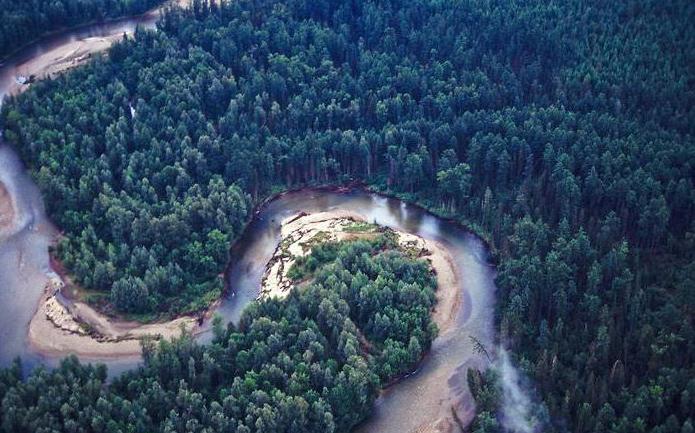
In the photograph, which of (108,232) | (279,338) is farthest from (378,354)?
(108,232)

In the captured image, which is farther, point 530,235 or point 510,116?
point 510,116

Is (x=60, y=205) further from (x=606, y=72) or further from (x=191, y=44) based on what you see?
(x=606, y=72)

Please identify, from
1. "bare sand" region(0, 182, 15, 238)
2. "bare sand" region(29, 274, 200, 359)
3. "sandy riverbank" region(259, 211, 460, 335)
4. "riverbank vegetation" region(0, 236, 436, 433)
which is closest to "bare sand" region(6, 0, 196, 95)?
"bare sand" region(0, 182, 15, 238)

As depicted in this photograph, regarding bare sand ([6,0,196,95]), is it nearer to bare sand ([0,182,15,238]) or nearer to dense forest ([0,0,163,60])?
dense forest ([0,0,163,60])

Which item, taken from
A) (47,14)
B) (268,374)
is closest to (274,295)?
(268,374)

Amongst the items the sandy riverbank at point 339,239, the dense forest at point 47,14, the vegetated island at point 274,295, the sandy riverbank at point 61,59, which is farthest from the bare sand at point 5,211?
the dense forest at point 47,14

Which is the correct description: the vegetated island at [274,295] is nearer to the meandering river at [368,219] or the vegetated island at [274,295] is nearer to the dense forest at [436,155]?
the meandering river at [368,219]
